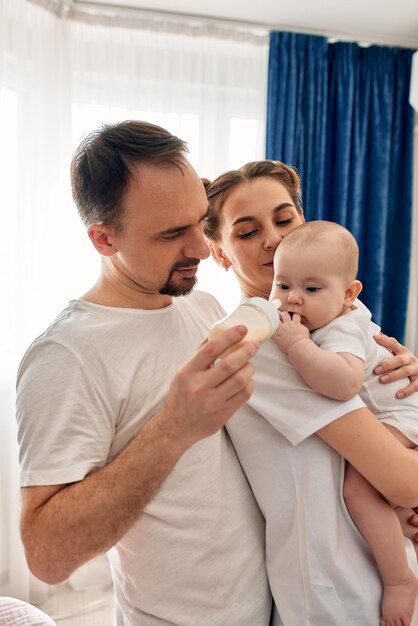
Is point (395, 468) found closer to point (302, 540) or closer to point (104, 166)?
point (302, 540)


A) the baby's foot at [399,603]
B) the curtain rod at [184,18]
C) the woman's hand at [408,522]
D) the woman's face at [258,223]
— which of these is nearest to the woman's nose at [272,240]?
the woman's face at [258,223]

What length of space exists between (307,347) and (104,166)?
56cm

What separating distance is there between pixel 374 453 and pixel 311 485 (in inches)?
5.3

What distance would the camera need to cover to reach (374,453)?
1008 millimetres

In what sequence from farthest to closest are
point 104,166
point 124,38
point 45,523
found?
1. point 124,38
2. point 104,166
3. point 45,523

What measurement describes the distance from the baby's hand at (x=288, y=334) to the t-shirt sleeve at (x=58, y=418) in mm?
354

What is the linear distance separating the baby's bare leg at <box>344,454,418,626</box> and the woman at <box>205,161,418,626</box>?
0.02 metres

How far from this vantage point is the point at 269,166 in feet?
4.81

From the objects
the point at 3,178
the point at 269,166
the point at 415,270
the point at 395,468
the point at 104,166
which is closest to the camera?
the point at 395,468

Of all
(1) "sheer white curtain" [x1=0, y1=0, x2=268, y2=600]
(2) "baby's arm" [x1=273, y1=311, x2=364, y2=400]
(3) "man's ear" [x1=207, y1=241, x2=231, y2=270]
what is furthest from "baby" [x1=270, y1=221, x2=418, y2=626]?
(1) "sheer white curtain" [x1=0, y1=0, x2=268, y2=600]

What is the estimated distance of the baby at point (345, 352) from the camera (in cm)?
103

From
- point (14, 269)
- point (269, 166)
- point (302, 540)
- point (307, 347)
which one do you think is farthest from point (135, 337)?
point (14, 269)

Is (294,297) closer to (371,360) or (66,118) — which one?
(371,360)

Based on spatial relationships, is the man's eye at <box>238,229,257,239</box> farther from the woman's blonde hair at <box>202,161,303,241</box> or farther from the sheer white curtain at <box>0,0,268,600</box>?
the sheer white curtain at <box>0,0,268,600</box>
